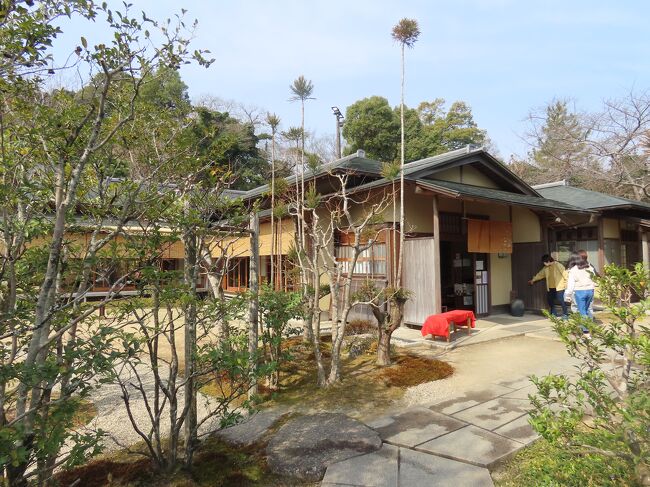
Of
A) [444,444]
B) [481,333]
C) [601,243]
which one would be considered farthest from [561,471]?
[601,243]

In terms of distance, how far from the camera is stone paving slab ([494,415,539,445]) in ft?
11.5

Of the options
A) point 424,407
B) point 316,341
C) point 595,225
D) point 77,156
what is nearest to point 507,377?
point 424,407

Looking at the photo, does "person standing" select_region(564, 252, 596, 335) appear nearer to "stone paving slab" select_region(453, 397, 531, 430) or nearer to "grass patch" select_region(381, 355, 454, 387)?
"grass patch" select_region(381, 355, 454, 387)

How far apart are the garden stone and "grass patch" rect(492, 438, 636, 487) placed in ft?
3.49

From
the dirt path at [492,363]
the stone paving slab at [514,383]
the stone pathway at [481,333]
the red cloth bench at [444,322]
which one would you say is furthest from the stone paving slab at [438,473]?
the red cloth bench at [444,322]

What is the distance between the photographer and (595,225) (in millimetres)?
11398

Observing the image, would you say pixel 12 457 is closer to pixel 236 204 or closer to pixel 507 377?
pixel 236 204

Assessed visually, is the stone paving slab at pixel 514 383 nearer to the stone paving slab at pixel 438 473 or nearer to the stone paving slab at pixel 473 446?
the stone paving slab at pixel 473 446

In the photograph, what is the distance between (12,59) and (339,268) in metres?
4.02

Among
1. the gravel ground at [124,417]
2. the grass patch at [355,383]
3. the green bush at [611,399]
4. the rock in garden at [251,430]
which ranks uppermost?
the green bush at [611,399]

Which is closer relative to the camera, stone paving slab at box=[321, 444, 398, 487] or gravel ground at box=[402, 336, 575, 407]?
stone paving slab at box=[321, 444, 398, 487]

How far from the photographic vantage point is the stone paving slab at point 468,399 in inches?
171

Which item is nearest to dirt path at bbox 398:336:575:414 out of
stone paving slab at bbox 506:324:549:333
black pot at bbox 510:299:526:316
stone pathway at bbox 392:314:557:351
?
stone pathway at bbox 392:314:557:351

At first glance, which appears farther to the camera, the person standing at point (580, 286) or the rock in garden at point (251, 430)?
the person standing at point (580, 286)
